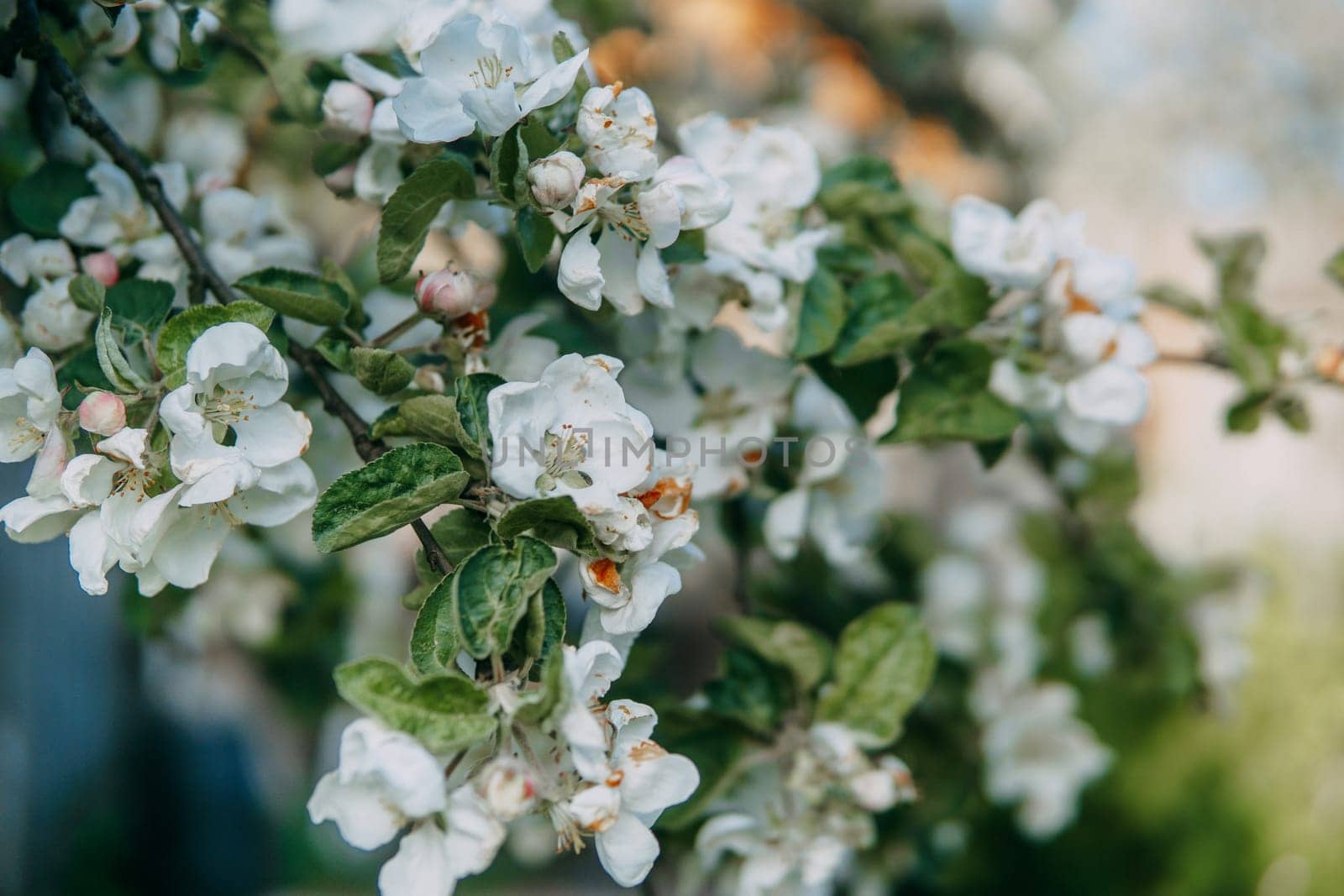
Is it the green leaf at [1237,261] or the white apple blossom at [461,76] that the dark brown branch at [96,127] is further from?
the green leaf at [1237,261]

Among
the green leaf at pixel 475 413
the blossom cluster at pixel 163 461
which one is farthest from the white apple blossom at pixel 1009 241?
the blossom cluster at pixel 163 461

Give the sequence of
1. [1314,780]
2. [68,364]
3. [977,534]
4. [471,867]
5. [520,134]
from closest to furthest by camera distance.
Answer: [471,867] → [520,134] → [68,364] → [977,534] → [1314,780]

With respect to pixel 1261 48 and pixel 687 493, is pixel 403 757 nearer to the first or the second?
pixel 687 493

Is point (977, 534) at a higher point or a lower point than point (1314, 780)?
higher

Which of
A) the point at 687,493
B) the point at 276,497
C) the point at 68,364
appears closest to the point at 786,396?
the point at 687,493

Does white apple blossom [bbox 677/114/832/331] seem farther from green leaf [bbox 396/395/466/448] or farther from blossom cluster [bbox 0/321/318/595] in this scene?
blossom cluster [bbox 0/321/318/595]

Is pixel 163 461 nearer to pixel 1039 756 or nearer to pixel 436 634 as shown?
pixel 436 634

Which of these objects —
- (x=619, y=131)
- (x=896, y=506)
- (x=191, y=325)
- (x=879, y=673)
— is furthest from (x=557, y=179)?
(x=896, y=506)
